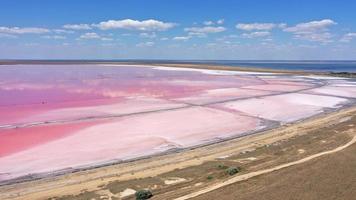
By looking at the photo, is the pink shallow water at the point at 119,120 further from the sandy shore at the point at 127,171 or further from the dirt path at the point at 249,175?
the dirt path at the point at 249,175

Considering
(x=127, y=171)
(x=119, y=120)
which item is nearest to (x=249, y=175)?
(x=127, y=171)

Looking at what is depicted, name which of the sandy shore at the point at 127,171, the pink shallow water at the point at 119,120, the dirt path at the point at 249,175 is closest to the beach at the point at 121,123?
the pink shallow water at the point at 119,120

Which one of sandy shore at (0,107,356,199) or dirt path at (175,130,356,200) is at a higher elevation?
dirt path at (175,130,356,200)

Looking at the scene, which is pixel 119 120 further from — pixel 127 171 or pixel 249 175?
pixel 249 175

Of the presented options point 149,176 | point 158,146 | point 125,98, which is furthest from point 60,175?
point 125,98

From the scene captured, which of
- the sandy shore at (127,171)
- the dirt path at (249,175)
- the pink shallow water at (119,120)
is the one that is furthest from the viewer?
the pink shallow water at (119,120)

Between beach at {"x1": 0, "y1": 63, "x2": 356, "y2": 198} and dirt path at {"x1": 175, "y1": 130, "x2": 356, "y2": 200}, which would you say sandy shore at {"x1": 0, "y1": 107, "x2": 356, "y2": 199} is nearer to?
beach at {"x1": 0, "y1": 63, "x2": 356, "y2": 198}

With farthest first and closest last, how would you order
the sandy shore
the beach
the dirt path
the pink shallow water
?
the pink shallow water
the beach
the sandy shore
the dirt path

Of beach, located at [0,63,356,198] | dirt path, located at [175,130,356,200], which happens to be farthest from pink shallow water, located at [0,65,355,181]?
dirt path, located at [175,130,356,200]

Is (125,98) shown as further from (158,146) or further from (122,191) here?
(122,191)

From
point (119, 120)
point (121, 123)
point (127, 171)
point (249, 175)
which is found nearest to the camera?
point (249, 175)

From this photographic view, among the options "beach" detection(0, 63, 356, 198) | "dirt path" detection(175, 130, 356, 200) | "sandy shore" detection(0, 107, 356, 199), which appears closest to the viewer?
"dirt path" detection(175, 130, 356, 200)
